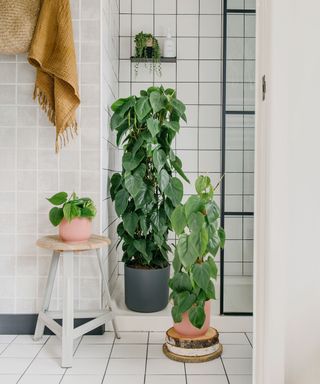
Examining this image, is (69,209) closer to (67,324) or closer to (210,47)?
(67,324)

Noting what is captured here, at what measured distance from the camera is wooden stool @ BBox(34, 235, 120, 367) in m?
2.13

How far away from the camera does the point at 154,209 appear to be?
2.63 m

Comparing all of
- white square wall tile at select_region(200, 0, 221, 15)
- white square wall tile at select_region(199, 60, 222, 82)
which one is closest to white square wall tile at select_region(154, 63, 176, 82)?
white square wall tile at select_region(199, 60, 222, 82)

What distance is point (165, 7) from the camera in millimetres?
3326

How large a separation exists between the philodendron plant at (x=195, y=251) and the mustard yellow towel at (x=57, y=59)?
822 millimetres

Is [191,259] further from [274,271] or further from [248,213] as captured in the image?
[274,271]

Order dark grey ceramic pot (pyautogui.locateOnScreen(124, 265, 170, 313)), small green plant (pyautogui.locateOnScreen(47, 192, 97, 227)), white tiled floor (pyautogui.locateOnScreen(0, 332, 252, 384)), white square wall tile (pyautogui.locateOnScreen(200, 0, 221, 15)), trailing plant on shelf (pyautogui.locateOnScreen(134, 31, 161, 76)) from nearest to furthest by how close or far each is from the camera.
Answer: white tiled floor (pyautogui.locateOnScreen(0, 332, 252, 384)), small green plant (pyautogui.locateOnScreen(47, 192, 97, 227)), dark grey ceramic pot (pyautogui.locateOnScreen(124, 265, 170, 313)), trailing plant on shelf (pyautogui.locateOnScreen(134, 31, 161, 76)), white square wall tile (pyautogui.locateOnScreen(200, 0, 221, 15))

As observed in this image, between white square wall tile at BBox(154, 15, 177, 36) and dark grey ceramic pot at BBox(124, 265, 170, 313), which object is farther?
white square wall tile at BBox(154, 15, 177, 36)

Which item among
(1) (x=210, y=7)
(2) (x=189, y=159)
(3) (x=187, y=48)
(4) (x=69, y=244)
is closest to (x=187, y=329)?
(4) (x=69, y=244)

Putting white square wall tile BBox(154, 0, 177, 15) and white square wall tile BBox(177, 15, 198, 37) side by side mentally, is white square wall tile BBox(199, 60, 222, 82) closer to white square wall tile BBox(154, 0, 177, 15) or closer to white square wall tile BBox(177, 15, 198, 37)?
white square wall tile BBox(177, 15, 198, 37)

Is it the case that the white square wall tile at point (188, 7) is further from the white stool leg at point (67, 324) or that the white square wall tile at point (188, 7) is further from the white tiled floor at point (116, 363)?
the white tiled floor at point (116, 363)

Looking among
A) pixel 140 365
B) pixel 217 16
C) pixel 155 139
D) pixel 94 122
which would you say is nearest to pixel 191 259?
pixel 140 365

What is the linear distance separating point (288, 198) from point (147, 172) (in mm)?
1474

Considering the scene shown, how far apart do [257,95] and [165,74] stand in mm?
2085
